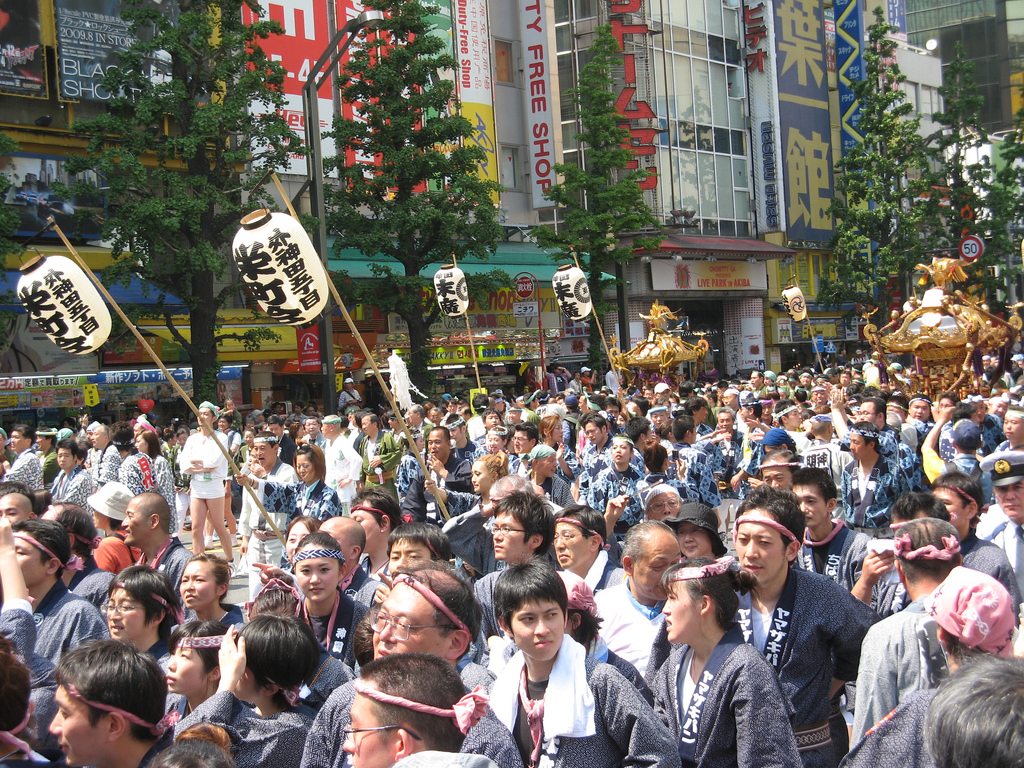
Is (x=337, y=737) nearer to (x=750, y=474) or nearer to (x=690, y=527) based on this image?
(x=690, y=527)

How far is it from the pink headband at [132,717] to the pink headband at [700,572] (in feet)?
5.60

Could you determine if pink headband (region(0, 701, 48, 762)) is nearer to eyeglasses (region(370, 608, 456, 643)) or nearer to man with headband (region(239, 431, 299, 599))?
eyeglasses (region(370, 608, 456, 643))

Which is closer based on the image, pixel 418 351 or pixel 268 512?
pixel 268 512

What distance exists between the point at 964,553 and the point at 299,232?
602cm

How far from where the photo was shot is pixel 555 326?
26672 mm

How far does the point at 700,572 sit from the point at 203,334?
52.5 feet

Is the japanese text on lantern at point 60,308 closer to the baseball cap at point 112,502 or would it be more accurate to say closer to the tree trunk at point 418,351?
the baseball cap at point 112,502

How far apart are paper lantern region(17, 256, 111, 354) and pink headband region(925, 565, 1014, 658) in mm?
9545

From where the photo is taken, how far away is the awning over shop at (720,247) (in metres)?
29.9

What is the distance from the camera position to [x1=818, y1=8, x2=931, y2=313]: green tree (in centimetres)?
2906

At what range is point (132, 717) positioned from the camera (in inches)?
110

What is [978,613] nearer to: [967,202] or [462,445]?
[462,445]

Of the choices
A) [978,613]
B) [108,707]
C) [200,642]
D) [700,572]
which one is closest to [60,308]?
[200,642]

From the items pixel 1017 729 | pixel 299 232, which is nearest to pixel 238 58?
pixel 299 232
